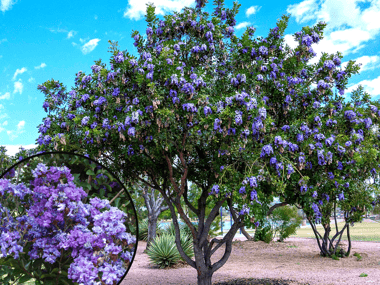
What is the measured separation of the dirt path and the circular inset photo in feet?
26.6

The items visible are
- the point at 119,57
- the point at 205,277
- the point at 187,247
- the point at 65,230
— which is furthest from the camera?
the point at 187,247

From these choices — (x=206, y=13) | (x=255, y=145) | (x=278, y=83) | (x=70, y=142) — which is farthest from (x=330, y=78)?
(x=70, y=142)

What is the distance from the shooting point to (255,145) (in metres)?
6.99

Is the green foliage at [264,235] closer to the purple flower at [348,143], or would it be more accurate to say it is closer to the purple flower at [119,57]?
the purple flower at [348,143]

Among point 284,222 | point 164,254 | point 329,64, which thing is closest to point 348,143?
point 329,64

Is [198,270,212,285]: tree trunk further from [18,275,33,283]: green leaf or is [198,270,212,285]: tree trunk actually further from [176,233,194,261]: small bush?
[18,275,33,283]: green leaf

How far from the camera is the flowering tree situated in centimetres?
631

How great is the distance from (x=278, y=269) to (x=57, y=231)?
38.1 feet

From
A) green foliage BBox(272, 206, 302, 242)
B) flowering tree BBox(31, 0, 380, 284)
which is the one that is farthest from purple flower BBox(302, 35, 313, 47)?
green foliage BBox(272, 206, 302, 242)

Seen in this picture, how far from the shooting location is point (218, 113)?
6.29 metres

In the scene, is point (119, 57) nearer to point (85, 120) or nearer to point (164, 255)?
point (85, 120)

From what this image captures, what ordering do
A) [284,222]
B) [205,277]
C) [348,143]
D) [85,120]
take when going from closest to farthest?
[85,120]
[348,143]
[205,277]
[284,222]

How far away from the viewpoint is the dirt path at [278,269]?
10.3m

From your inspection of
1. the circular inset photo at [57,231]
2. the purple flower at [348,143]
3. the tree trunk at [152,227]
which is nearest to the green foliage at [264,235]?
the tree trunk at [152,227]
